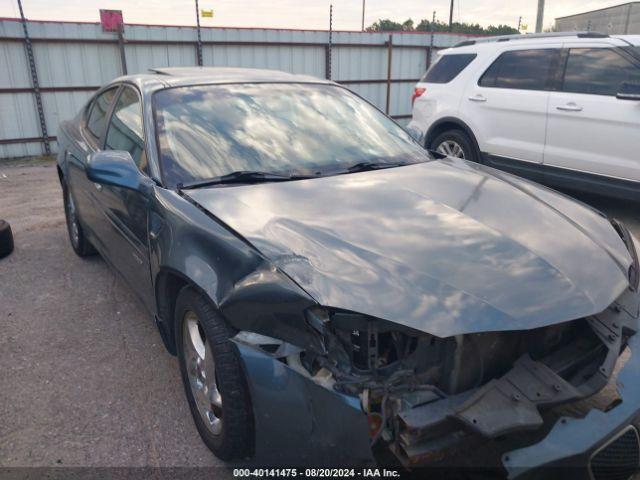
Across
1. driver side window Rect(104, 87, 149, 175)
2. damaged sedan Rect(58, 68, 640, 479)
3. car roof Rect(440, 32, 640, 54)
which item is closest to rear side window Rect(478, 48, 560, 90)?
car roof Rect(440, 32, 640, 54)

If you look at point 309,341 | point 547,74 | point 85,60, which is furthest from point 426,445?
point 85,60

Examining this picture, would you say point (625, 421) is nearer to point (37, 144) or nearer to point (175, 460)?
point (175, 460)

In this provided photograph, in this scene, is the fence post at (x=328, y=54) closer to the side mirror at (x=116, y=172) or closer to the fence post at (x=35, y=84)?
the fence post at (x=35, y=84)

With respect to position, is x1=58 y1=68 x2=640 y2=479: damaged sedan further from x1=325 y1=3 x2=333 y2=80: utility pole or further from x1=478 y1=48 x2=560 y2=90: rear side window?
x1=325 y1=3 x2=333 y2=80: utility pole

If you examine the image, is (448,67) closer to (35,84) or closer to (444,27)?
(35,84)

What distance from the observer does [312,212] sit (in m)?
2.35

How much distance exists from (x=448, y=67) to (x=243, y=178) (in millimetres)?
5520

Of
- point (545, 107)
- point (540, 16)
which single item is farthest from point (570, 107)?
point (540, 16)

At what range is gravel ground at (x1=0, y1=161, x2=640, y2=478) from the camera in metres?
2.46

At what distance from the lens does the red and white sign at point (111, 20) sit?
10688 mm

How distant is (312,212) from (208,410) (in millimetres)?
1019

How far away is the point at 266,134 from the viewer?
3014 mm

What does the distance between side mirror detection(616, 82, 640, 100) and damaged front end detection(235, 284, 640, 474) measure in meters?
4.00

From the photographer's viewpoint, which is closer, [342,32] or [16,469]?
[16,469]
